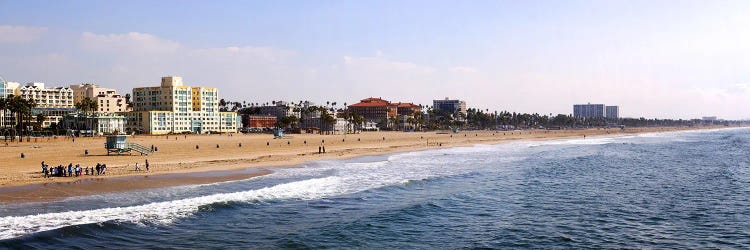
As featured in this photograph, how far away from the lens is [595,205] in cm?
2695

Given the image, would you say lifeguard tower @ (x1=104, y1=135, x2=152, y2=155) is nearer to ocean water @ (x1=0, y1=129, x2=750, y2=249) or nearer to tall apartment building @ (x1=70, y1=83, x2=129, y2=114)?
ocean water @ (x1=0, y1=129, x2=750, y2=249)

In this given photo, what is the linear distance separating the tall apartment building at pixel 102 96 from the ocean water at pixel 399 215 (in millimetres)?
141680

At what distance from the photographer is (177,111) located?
132 metres

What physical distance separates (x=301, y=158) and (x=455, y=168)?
1619 cm

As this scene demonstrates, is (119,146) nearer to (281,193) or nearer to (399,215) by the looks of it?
(281,193)

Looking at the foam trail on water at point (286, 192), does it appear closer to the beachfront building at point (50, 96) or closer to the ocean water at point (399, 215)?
the ocean water at point (399, 215)

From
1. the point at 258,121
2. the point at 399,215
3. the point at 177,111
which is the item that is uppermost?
the point at 177,111

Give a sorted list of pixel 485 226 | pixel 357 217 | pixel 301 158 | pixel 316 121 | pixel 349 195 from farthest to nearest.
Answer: pixel 316 121, pixel 301 158, pixel 349 195, pixel 357 217, pixel 485 226

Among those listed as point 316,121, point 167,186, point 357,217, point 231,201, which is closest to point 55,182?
point 167,186

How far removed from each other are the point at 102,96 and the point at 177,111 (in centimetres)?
4420

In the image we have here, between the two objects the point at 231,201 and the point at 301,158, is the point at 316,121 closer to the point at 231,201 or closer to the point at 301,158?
the point at 301,158

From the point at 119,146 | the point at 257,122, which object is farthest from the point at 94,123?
the point at 119,146

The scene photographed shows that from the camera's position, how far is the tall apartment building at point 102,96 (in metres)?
160

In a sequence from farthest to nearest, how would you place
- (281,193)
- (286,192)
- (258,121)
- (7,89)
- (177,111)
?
1. (258,121)
2. (7,89)
3. (177,111)
4. (286,192)
5. (281,193)
